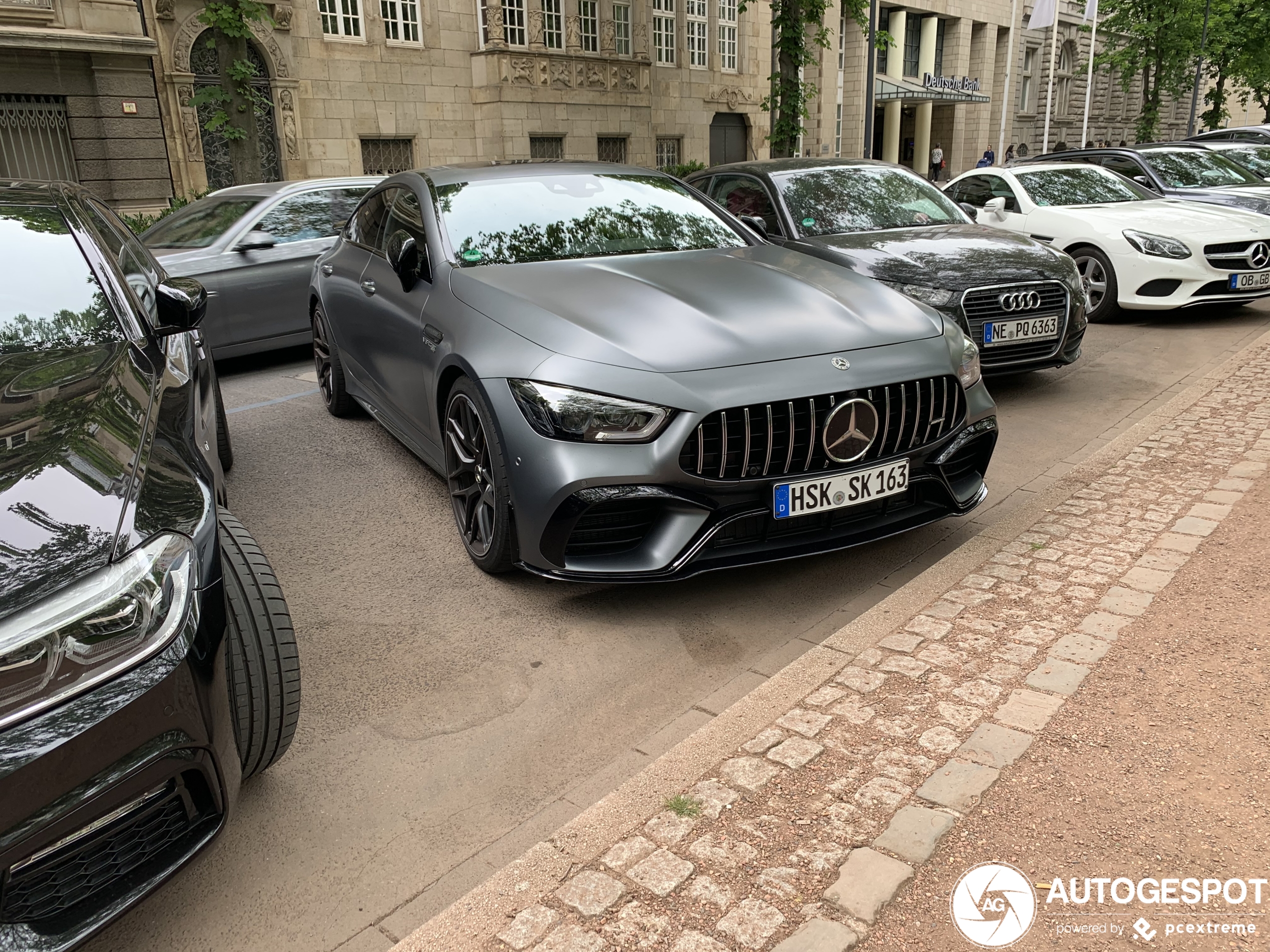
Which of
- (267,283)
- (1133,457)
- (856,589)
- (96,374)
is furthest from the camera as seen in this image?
(267,283)

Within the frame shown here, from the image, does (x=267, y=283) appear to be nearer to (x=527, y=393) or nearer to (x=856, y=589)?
(x=527, y=393)

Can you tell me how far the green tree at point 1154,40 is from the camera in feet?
86.7

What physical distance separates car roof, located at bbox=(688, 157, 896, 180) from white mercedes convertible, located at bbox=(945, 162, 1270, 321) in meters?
1.39

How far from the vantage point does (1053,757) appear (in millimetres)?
2531

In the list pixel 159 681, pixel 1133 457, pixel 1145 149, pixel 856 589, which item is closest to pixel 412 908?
pixel 159 681

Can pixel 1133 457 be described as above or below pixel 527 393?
below

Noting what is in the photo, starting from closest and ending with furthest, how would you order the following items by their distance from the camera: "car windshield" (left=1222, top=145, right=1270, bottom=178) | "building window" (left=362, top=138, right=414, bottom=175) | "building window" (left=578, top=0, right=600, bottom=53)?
"car windshield" (left=1222, top=145, right=1270, bottom=178) < "building window" (left=362, top=138, right=414, bottom=175) < "building window" (left=578, top=0, right=600, bottom=53)

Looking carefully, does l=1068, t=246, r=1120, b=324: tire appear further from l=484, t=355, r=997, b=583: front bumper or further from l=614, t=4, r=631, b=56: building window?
l=614, t=4, r=631, b=56: building window

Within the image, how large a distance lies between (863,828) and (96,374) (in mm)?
2222

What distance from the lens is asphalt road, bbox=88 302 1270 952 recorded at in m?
2.32

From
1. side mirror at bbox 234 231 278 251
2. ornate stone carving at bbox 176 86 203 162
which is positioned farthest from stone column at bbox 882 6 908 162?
side mirror at bbox 234 231 278 251

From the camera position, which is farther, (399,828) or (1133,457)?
(1133,457)

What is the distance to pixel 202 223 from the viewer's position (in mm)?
8242

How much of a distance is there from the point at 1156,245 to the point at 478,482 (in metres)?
7.43
